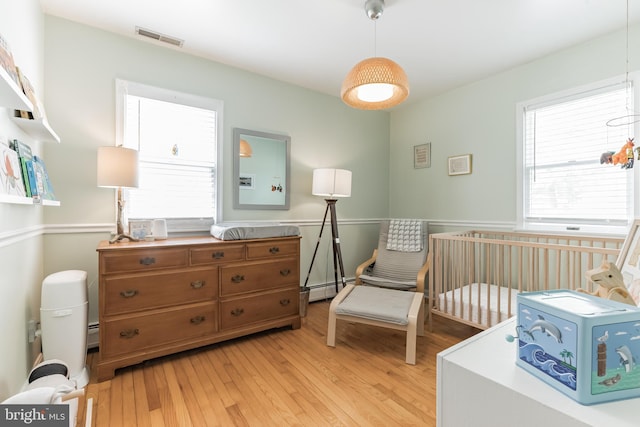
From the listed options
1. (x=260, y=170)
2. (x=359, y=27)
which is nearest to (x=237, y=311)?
(x=260, y=170)

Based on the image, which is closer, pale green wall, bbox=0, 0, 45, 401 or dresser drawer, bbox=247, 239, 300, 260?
pale green wall, bbox=0, 0, 45, 401

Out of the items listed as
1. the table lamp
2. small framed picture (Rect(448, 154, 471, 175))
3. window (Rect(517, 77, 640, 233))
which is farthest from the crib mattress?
the table lamp

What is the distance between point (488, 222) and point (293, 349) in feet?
7.77

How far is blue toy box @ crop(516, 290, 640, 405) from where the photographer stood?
58 cm

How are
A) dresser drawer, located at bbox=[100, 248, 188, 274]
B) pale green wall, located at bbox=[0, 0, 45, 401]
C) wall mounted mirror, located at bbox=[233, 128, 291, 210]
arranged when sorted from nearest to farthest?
pale green wall, located at bbox=[0, 0, 45, 401], dresser drawer, located at bbox=[100, 248, 188, 274], wall mounted mirror, located at bbox=[233, 128, 291, 210]

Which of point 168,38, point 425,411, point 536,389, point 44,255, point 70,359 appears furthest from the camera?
point 168,38

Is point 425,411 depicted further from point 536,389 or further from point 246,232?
point 246,232

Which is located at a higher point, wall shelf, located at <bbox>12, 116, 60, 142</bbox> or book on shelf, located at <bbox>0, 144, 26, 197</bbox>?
wall shelf, located at <bbox>12, 116, 60, 142</bbox>

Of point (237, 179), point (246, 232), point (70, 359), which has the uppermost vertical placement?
point (237, 179)

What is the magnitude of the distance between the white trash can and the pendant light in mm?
2085

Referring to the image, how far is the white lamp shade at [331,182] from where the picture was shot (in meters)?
3.06

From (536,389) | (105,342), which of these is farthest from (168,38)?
(536,389)

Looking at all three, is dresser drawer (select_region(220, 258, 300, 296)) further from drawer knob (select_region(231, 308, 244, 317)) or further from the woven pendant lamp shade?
the woven pendant lamp shade

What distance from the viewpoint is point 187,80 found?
2.66m
